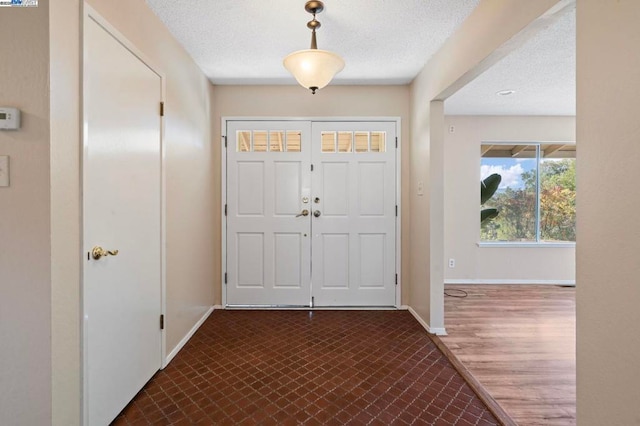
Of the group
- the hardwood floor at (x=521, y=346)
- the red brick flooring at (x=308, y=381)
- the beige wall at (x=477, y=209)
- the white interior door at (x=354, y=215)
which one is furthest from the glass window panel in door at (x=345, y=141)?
the hardwood floor at (x=521, y=346)

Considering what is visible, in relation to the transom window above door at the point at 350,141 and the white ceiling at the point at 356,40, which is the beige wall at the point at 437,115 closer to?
the white ceiling at the point at 356,40

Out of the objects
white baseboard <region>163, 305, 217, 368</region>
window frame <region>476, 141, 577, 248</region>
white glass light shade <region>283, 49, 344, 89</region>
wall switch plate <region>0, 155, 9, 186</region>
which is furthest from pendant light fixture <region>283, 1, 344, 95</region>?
window frame <region>476, 141, 577, 248</region>

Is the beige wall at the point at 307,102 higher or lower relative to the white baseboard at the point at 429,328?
higher

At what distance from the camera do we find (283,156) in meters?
3.36

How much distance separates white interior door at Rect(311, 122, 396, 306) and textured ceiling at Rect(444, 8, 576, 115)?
3.69 ft

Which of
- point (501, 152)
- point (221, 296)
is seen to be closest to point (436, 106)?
point (501, 152)

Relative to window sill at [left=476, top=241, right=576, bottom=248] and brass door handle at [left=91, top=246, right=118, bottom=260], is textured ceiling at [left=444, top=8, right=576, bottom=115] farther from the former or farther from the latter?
brass door handle at [left=91, top=246, right=118, bottom=260]

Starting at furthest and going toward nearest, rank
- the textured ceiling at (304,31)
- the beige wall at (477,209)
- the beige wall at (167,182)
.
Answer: the beige wall at (477,209) → the textured ceiling at (304,31) → the beige wall at (167,182)

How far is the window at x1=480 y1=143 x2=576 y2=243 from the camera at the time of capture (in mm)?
4434

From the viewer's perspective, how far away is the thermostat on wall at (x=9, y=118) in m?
1.16

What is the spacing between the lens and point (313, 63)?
6.11 ft

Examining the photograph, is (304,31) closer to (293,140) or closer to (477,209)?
(293,140)

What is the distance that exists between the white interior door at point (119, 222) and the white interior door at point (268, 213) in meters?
1.27

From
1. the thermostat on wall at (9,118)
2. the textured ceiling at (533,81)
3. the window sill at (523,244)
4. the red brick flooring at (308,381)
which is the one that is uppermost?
the textured ceiling at (533,81)
